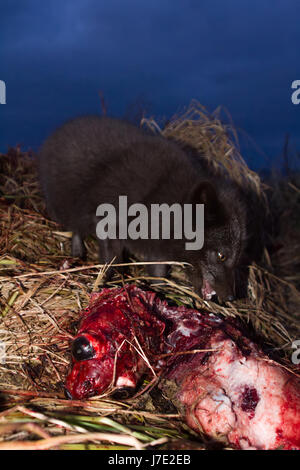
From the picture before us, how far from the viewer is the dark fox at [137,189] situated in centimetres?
326

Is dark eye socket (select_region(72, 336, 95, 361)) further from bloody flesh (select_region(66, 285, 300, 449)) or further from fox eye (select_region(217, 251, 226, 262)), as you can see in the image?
fox eye (select_region(217, 251, 226, 262))

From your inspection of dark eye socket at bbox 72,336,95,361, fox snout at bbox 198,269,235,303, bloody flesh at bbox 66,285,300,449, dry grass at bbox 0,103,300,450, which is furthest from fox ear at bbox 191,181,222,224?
dark eye socket at bbox 72,336,95,361

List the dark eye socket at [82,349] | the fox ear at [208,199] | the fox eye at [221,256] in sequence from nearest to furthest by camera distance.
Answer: the dark eye socket at [82,349]
the fox ear at [208,199]
the fox eye at [221,256]

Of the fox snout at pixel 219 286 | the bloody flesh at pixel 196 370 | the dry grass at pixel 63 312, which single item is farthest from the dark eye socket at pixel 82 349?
the fox snout at pixel 219 286

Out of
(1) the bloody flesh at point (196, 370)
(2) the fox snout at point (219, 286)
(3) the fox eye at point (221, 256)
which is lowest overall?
(1) the bloody flesh at point (196, 370)

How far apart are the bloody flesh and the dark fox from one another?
90 centimetres

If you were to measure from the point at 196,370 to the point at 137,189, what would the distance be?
189 centimetres

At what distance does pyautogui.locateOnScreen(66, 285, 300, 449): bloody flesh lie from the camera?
189 cm

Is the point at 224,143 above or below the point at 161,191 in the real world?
above

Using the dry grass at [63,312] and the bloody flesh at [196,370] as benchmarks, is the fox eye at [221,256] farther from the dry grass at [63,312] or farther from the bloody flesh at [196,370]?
the bloody flesh at [196,370]
